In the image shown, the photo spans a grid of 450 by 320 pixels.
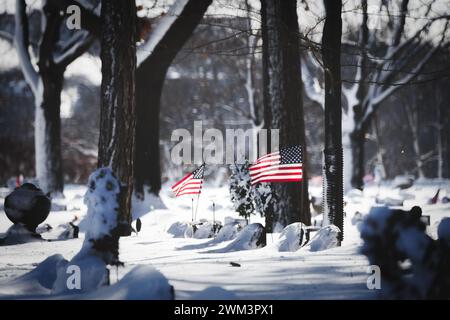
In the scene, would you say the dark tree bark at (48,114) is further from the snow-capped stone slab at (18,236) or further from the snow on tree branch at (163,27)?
the snow-capped stone slab at (18,236)

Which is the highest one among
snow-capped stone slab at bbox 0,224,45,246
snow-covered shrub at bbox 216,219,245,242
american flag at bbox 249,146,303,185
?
american flag at bbox 249,146,303,185

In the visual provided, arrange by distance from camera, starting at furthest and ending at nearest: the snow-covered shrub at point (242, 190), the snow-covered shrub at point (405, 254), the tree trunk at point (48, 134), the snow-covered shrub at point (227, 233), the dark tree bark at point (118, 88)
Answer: the tree trunk at point (48, 134) → the snow-covered shrub at point (242, 190) → the snow-covered shrub at point (227, 233) → the dark tree bark at point (118, 88) → the snow-covered shrub at point (405, 254)

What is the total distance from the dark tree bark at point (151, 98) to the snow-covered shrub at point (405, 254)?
10.5 m

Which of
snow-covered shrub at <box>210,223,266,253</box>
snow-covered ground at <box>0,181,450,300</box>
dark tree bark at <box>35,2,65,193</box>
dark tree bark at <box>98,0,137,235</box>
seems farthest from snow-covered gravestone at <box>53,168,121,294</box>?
dark tree bark at <box>35,2,65,193</box>

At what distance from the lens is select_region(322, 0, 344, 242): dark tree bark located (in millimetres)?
8328

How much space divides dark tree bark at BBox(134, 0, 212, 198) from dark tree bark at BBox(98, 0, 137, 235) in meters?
4.86

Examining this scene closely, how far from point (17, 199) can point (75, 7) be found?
588 cm

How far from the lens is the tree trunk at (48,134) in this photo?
18000 millimetres

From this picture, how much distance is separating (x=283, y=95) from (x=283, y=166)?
197 cm

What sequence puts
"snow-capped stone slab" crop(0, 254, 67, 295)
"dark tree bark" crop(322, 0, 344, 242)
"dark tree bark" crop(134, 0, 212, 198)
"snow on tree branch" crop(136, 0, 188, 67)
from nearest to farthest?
1. "snow-capped stone slab" crop(0, 254, 67, 295)
2. "dark tree bark" crop(322, 0, 344, 242)
3. "snow on tree branch" crop(136, 0, 188, 67)
4. "dark tree bark" crop(134, 0, 212, 198)

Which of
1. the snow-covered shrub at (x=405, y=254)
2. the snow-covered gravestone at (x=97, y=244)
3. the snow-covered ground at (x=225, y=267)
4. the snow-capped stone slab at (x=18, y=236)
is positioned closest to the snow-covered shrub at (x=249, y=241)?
the snow-covered ground at (x=225, y=267)

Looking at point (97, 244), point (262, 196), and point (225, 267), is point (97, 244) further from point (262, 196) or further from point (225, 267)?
point (262, 196)

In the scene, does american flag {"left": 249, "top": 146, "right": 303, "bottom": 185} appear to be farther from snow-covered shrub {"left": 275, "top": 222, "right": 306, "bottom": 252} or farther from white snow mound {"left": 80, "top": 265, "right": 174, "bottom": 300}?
white snow mound {"left": 80, "top": 265, "right": 174, "bottom": 300}

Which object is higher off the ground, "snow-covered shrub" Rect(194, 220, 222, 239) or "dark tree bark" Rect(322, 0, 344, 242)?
"dark tree bark" Rect(322, 0, 344, 242)
